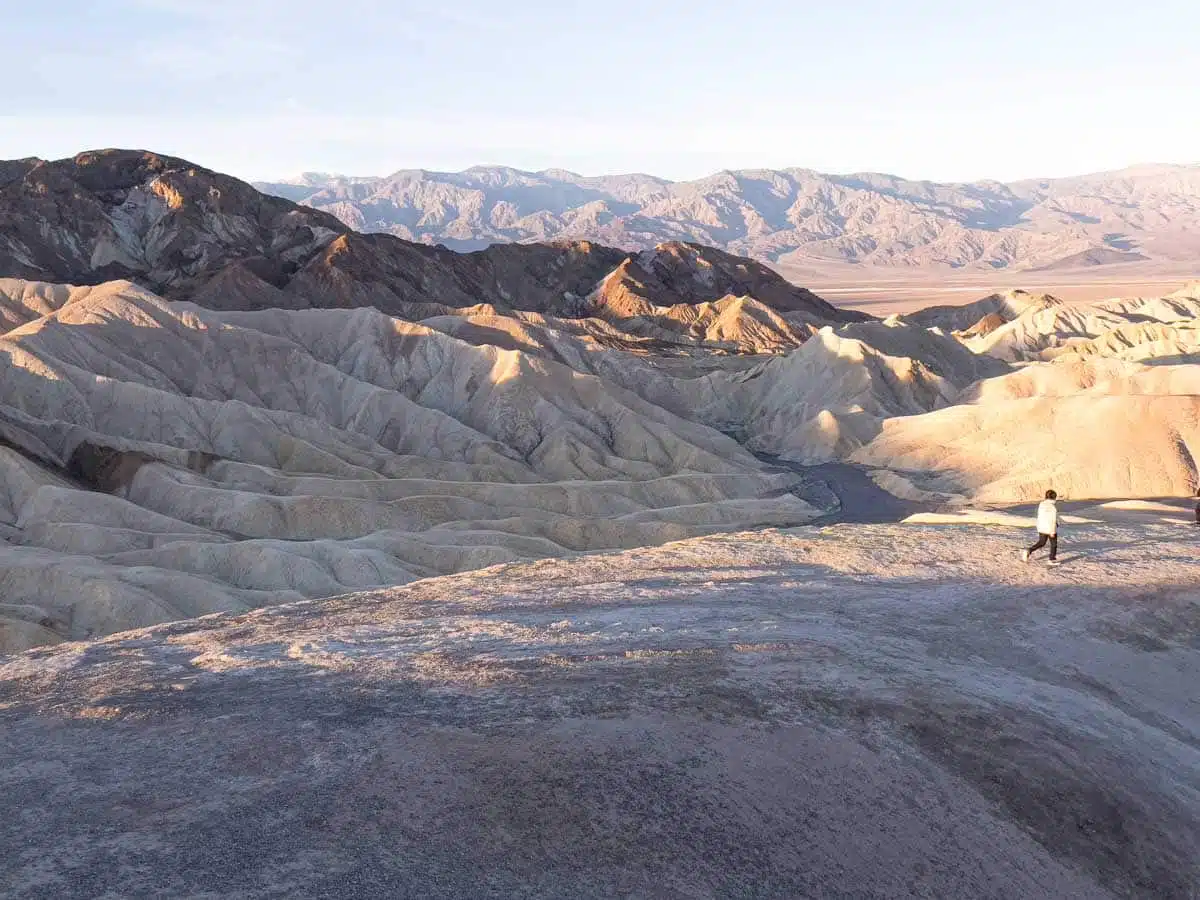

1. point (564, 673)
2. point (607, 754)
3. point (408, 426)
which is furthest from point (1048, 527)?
point (408, 426)

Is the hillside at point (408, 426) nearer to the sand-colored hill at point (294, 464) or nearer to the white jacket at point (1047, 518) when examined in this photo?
the sand-colored hill at point (294, 464)

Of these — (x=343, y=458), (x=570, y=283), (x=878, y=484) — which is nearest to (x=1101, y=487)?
(x=878, y=484)

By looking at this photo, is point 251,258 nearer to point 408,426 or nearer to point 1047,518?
point 408,426

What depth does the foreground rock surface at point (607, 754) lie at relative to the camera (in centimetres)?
866

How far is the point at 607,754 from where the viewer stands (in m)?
10.2

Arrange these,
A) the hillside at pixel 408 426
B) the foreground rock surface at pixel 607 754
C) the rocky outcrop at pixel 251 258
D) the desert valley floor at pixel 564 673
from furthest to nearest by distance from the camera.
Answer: the rocky outcrop at pixel 251 258 → the hillside at pixel 408 426 → the desert valley floor at pixel 564 673 → the foreground rock surface at pixel 607 754

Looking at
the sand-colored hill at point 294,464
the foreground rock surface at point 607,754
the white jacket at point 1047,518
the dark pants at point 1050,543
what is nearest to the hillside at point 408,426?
the sand-colored hill at point 294,464

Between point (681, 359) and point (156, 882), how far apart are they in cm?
9973

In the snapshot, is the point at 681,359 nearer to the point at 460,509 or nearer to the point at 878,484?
the point at 878,484

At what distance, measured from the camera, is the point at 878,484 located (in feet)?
207

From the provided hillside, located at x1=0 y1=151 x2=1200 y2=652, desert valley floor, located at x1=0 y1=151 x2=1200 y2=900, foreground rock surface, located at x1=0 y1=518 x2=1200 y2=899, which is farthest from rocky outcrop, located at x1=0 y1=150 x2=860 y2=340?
foreground rock surface, located at x1=0 y1=518 x2=1200 y2=899

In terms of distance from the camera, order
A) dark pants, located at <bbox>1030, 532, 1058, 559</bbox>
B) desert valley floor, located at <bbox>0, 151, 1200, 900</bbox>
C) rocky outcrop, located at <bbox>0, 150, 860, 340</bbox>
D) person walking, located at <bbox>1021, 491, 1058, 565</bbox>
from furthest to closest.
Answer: rocky outcrop, located at <bbox>0, 150, 860, 340</bbox> < dark pants, located at <bbox>1030, 532, 1058, 559</bbox> < person walking, located at <bbox>1021, 491, 1058, 565</bbox> < desert valley floor, located at <bbox>0, 151, 1200, 900</bbox>

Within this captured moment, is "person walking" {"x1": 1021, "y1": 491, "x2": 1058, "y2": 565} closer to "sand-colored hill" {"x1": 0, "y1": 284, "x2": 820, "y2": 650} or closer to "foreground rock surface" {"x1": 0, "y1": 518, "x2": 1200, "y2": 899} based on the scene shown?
"foreground rock surface" {"x1": 0, "y1": 518, "x2": 1200, "y2": 899}

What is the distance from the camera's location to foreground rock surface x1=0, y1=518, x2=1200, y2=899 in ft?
28.4
